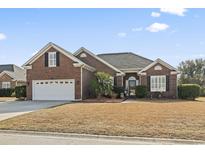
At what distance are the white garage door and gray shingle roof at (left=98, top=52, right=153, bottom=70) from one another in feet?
23.3

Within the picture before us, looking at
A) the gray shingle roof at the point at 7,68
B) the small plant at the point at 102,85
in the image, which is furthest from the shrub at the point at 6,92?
the small plant at the point at 102,85

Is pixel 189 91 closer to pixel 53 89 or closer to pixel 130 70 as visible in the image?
pixel 130 70

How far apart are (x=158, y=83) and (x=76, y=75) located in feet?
27.1

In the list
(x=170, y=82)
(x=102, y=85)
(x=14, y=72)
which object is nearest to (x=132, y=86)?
(x=170, y=82)

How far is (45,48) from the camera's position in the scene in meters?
29.4

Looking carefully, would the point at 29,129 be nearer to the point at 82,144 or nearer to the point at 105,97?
the point at 82,144

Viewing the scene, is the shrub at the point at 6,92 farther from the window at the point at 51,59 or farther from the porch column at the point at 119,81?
the porch column at the point at 119,81

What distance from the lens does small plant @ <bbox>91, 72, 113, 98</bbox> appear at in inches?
1130

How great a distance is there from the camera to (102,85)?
29.0m

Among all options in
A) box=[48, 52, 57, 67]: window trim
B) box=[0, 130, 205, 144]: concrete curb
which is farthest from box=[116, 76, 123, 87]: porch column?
box=[0, 130, 205, 144]: concrete curb

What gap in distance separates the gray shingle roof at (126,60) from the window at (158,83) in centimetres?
233
